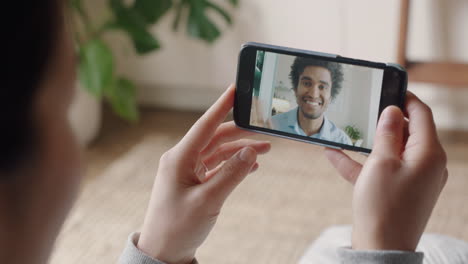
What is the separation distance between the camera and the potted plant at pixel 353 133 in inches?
30.0

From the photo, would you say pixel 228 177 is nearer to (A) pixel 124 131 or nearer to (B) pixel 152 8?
(B) pixel 152 8

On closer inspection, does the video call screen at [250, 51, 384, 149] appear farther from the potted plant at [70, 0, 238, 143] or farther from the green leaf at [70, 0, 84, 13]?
the green leaf at [70, 0, 84, 13]

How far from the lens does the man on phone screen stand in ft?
2.46

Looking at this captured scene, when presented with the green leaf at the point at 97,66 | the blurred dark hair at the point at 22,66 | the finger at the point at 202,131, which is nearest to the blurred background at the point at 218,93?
the green leaf at the point at 97,66

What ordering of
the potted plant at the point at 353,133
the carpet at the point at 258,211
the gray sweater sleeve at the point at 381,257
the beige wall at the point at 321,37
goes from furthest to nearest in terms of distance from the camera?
the beige wall at the point at 321,37, the carpet at the point at 258,211, the potted plant at the point at 353,133, the gray sweater sleeve at the point at 381,257

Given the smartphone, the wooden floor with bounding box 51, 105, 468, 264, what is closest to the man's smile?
the smartphone

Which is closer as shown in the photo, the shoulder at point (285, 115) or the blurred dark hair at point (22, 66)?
the blurred dark hair at point (22, 66)

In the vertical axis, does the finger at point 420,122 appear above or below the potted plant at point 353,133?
above

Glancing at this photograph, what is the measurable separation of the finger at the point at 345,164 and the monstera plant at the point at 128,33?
3.44 ft

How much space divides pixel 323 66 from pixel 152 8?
1.14 m

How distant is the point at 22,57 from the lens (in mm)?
310

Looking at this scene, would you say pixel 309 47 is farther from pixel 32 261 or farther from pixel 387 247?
pixel 32 261

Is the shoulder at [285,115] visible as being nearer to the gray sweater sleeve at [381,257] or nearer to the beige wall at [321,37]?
the gray sweater sleeve at [381,257]

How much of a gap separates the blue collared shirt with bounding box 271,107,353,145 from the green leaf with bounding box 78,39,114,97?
1.00 m
